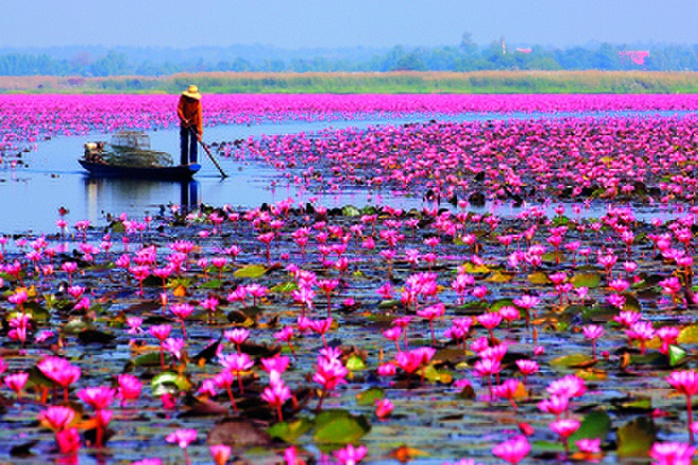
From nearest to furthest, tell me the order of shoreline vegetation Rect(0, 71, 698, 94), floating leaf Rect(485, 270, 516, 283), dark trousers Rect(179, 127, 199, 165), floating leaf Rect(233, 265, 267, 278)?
floating leaf Rect(485, 270, 516, 283) < floating leaf Rect(233, 265, 267, 278) < dark trousers Rect(179, 127, 199, 165) < shoreline vegetation Rect(0, 71, 698, 94)

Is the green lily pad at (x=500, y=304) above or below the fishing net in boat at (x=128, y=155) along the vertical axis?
above

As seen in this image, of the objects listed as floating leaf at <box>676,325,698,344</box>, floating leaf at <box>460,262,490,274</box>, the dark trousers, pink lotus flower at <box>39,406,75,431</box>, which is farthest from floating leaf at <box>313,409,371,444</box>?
the dark trousers

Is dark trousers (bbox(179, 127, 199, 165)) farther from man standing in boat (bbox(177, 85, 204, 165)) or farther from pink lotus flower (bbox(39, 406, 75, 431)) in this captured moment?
pink lotus flower (bbox(39, 406, 75, 431))

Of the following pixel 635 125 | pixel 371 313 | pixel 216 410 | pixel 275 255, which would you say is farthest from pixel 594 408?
pixel 635 125

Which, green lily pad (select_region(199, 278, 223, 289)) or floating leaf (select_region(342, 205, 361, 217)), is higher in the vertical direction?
green lily pad (select_region(199, 278, 223, 289))

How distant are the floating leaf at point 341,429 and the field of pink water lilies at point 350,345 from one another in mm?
11

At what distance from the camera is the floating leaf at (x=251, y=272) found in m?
11.3

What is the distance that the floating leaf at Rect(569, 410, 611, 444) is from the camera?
563 cm

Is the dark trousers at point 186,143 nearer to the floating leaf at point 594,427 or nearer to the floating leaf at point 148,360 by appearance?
the floating leaf at point 148,360

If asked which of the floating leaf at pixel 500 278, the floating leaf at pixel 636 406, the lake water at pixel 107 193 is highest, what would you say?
the floating leaf at pixel 636 406

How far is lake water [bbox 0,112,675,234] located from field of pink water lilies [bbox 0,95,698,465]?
174 cm

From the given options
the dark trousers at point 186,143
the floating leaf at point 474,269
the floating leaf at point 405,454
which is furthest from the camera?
the dark trousers at point 186,143

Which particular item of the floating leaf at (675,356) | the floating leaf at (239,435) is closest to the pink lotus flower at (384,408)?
the floating leaf at (239,435)

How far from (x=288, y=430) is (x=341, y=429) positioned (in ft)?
0.90
